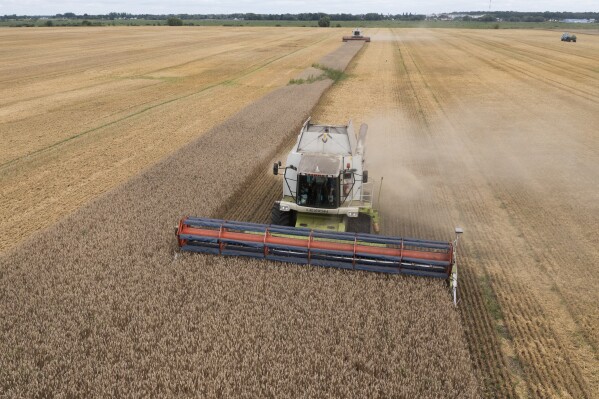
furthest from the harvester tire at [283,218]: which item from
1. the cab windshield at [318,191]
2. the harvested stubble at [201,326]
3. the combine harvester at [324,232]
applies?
the harvested stubble at [201,326]

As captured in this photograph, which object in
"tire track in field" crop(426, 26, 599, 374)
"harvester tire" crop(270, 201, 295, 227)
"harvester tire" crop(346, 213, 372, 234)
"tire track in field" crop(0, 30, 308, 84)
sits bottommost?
"tire track in field" crop(426, 26, 599, 374)

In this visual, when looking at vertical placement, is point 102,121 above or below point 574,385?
above

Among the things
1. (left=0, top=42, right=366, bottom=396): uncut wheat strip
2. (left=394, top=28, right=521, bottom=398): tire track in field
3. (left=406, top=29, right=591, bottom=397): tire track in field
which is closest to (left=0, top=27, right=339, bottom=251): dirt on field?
(left=0, top=42, right=366, bottom=396): uncut wheat strip

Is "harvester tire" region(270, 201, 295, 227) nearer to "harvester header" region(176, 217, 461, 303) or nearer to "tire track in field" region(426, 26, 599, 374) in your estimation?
"harvester header" region(176, 217, 461, 303)

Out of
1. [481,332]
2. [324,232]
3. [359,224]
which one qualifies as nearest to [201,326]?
[324,232]

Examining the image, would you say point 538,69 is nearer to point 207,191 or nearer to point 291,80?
point 291,80

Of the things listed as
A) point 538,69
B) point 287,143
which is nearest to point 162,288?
point 287,143

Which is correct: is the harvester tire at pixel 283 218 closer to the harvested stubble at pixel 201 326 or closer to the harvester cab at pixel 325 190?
the harvester cab at pixel 325 190
